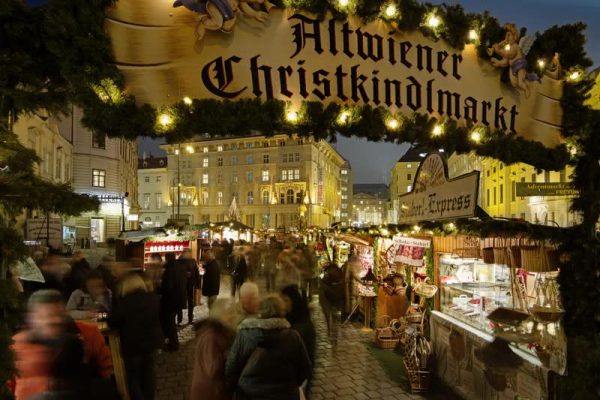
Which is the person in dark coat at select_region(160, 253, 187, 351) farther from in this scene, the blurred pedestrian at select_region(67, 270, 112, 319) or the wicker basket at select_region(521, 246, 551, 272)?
the wicker basket at select_region(521, 246, 551, 272)

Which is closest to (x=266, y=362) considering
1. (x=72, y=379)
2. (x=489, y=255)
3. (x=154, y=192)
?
(x=72, y=379)

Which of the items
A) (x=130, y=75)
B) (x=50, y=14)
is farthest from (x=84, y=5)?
(x=130, y=75)

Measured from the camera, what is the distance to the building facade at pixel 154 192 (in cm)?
7944

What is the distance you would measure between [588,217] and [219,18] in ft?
9.84

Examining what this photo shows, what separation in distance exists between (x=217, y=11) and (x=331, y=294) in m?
7.69

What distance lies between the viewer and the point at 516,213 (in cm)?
3853

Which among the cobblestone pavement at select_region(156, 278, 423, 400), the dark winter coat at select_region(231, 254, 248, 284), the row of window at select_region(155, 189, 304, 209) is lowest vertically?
the cobblestone pavement at select_region(156, 278, 423, 400)

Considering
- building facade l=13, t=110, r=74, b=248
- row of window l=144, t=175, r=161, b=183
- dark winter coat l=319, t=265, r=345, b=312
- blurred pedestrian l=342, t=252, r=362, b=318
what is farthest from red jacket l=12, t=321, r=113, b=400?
row of window l=144, t=175, r=161, b=183

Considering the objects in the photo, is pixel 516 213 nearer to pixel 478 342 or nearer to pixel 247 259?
pixel 247 259

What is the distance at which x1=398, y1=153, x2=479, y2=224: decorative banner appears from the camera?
12.5 feet

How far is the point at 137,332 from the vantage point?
5211 millimetres

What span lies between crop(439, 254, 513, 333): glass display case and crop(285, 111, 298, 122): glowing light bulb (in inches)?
188

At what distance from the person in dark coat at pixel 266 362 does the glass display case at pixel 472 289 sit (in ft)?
12.2

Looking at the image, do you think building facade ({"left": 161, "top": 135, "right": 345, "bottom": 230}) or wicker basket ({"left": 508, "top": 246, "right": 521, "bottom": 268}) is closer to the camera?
wicker basket ({"left": 508, "top": 246, "right": 521, "bottom": 268})
